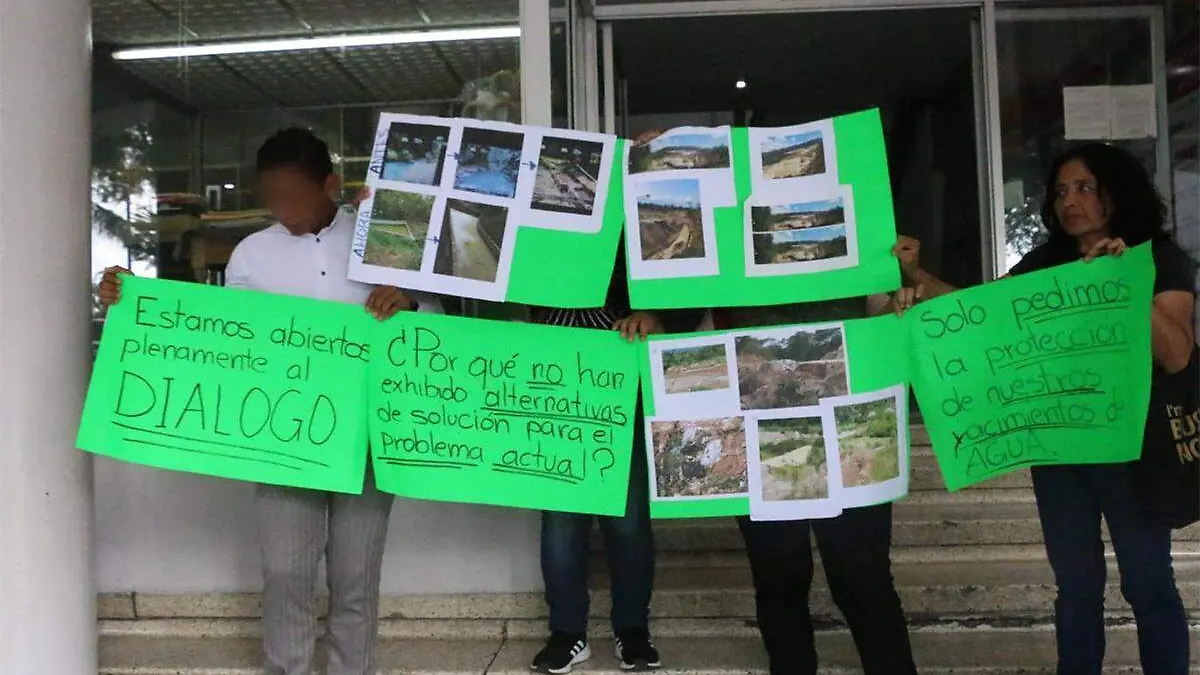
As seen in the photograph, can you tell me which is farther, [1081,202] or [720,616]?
[720,616]

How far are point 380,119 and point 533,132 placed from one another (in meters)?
0.44

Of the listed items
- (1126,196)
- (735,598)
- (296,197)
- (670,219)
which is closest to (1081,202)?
(1126,196)

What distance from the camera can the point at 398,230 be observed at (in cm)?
252

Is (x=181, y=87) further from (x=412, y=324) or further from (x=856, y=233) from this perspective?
(x=856, y=233)

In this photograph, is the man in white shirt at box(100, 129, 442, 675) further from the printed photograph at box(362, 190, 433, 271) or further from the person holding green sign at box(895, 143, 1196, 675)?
the person holding green sign at box(895, 143, 1196, 675)

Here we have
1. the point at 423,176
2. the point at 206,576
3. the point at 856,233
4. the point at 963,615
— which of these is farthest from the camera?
the point at 206,576

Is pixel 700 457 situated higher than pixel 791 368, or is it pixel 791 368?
pixel 791 368

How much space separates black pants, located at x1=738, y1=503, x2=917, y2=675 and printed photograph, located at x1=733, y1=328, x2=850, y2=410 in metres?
0.31

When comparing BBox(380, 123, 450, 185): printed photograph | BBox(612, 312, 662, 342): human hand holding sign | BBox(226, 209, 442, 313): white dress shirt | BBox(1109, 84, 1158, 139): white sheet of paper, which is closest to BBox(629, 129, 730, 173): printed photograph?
BBox(612, 312, 662, 342): human hand holding sign

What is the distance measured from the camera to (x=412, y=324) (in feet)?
8.29

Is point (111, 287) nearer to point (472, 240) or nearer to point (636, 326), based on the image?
point (472, 240)

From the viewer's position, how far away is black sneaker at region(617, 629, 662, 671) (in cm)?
279

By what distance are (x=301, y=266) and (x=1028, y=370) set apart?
1.96m

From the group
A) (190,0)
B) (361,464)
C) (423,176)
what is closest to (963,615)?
(361,464)
